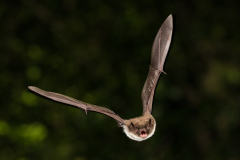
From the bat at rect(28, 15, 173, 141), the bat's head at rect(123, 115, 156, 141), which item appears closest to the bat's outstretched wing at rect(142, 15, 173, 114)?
the bat at rect(28, 15, 173, 141)

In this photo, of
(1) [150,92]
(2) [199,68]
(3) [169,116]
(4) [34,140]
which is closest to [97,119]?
(3) [169,116]

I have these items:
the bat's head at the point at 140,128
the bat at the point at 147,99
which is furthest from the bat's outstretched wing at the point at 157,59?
the bat's head at the point at 140,128

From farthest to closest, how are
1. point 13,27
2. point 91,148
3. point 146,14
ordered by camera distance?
point 146,14
point 13,27
point 91,148

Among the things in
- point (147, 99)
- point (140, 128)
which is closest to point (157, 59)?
point (147, 99)

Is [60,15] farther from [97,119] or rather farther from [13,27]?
[97,119]

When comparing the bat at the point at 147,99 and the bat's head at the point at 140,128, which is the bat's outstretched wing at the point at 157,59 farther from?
the bat's head at the point at 140,128

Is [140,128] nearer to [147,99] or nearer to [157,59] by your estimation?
[147,99]

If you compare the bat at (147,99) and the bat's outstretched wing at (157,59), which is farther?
the bat's outstretched wing at (157,59)
